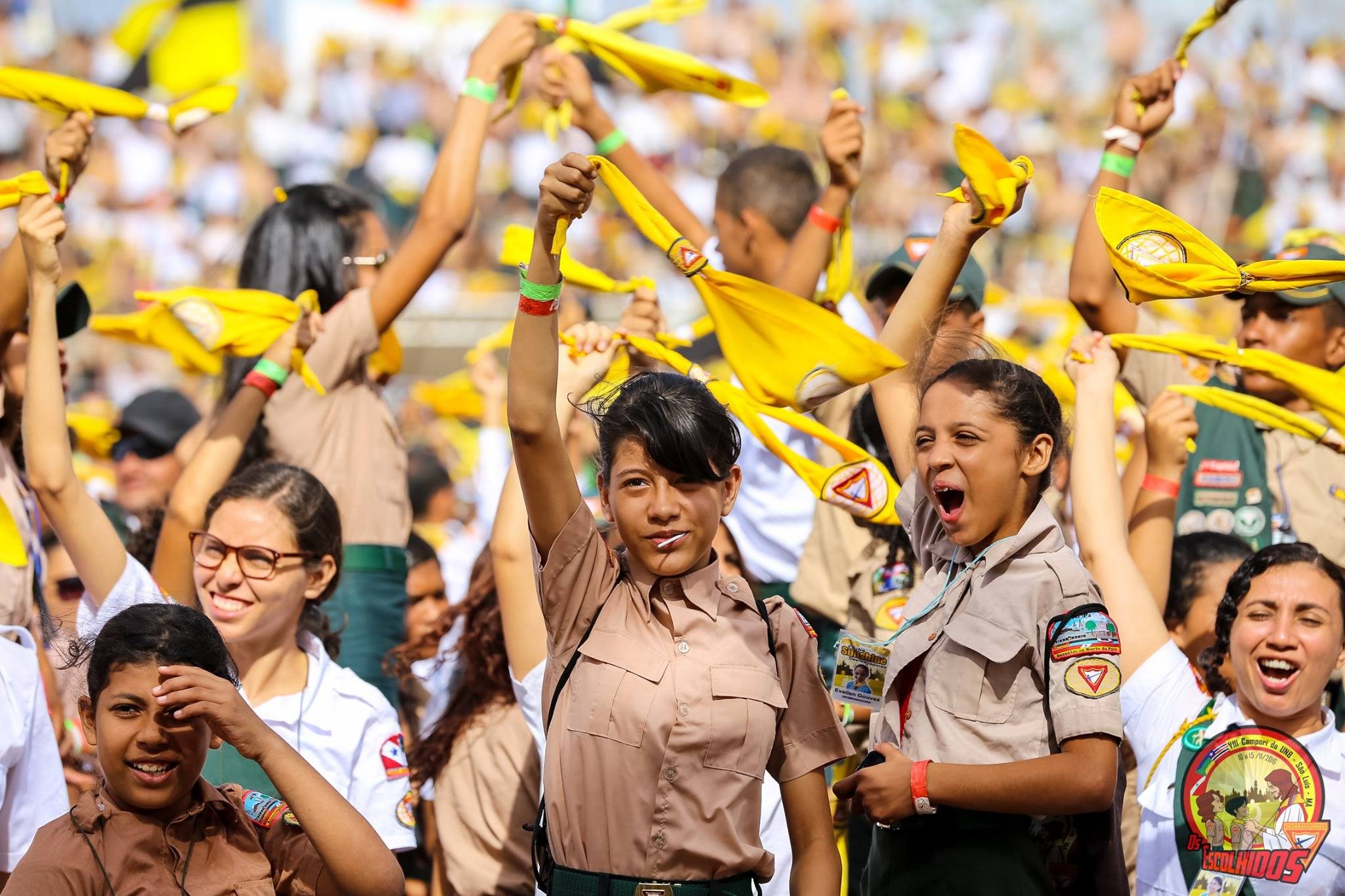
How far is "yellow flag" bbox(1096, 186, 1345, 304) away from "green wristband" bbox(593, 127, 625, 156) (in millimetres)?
2136

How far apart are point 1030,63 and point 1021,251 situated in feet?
12.9

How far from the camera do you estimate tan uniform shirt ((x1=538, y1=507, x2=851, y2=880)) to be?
2768mm

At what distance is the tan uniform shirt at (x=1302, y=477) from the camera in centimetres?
458

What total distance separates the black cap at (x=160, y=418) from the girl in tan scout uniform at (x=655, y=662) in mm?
3577

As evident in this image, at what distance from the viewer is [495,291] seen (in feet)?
46.9

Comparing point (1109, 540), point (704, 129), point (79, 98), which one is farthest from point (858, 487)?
point (704, 129)

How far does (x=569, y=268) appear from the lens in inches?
180

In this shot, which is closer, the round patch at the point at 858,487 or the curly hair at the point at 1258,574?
the curly hair at the point at 1258,574

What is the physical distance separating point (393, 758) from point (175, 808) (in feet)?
3.28

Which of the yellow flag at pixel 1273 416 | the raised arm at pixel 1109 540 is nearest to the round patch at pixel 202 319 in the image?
the raised arm at pixel 1109 540

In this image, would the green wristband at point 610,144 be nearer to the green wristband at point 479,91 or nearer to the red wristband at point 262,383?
the green wristband at point 479,91

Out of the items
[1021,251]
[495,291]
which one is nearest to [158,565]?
[495,291]

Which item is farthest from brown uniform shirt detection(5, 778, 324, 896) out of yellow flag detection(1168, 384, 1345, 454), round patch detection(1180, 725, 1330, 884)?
yellow flag detection(1168, 384, 1345, 454)

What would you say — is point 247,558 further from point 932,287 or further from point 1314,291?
point 1314,291
